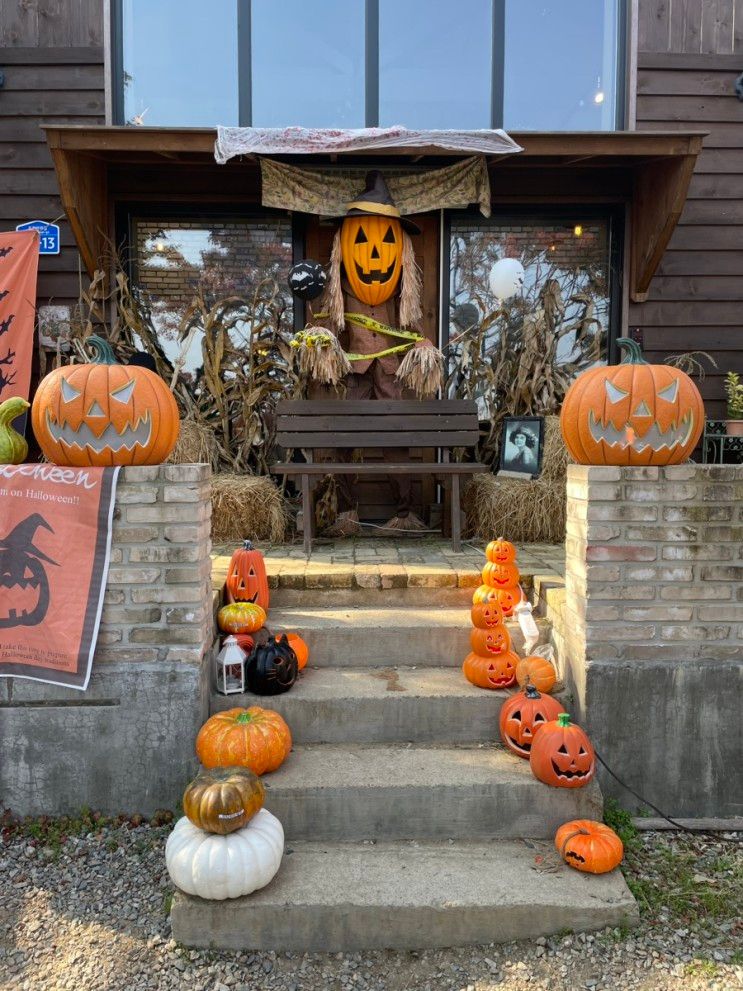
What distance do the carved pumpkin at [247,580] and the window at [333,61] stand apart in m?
3.81

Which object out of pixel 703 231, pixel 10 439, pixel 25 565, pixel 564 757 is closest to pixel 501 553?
pixel 564 757

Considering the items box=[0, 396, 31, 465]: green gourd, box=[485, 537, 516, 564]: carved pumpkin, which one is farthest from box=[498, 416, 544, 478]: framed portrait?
box=[0, 396, 31, 465]: green gourd

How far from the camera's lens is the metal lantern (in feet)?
9.77

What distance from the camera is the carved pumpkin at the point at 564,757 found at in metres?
2.56

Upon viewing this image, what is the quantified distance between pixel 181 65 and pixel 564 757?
5711 millimetres

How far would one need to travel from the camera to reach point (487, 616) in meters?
3.14

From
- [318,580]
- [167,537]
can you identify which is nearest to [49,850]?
[167,537]

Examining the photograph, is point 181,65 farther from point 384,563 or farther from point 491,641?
point 491,641

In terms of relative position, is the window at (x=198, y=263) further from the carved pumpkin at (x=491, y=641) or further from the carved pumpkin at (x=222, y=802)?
the carved pumpkin at (x=222, y=802)

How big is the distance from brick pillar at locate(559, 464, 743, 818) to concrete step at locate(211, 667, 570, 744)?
0.96 feet

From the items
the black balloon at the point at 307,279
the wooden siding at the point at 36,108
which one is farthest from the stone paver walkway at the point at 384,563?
the wooden siding at the point at 36,108

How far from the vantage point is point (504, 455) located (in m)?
5.48

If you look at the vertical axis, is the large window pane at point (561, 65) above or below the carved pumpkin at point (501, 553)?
above

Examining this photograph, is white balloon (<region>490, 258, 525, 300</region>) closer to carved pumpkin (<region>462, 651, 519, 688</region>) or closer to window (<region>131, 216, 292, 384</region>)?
window (<region>131, 216, 292, 384</region>)
